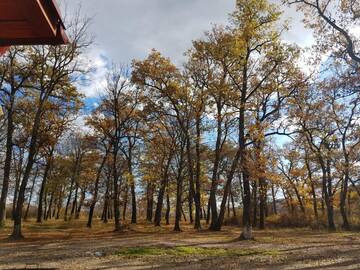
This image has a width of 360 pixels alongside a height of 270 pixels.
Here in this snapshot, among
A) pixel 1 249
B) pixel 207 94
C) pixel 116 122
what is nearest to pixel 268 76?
pixel 207 94

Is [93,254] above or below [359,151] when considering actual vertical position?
below

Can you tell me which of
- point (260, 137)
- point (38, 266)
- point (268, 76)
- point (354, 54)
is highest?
point (268, 76)

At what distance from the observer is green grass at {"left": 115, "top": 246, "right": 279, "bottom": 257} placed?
1702 centimetres

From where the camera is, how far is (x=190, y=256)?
16516mm

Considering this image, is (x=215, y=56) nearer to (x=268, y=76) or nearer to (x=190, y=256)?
(x=268, y=76)

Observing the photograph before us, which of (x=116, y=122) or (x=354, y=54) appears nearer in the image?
(x=354, y=54)

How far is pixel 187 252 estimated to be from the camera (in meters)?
17.5

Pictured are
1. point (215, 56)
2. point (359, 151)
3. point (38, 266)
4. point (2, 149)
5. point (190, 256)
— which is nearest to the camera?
point (38, 266)

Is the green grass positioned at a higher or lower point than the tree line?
lower

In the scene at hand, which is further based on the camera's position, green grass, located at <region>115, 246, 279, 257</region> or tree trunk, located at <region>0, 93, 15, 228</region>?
tree trunk, located at <region>0, 93, 15, 228</region>

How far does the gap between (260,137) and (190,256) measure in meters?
9.90

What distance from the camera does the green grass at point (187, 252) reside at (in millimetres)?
17016

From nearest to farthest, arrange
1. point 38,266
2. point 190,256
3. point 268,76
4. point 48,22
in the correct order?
point 48,22 → point 38,266 → point 190,256 → point 268,76

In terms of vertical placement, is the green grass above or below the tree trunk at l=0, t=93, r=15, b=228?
below
